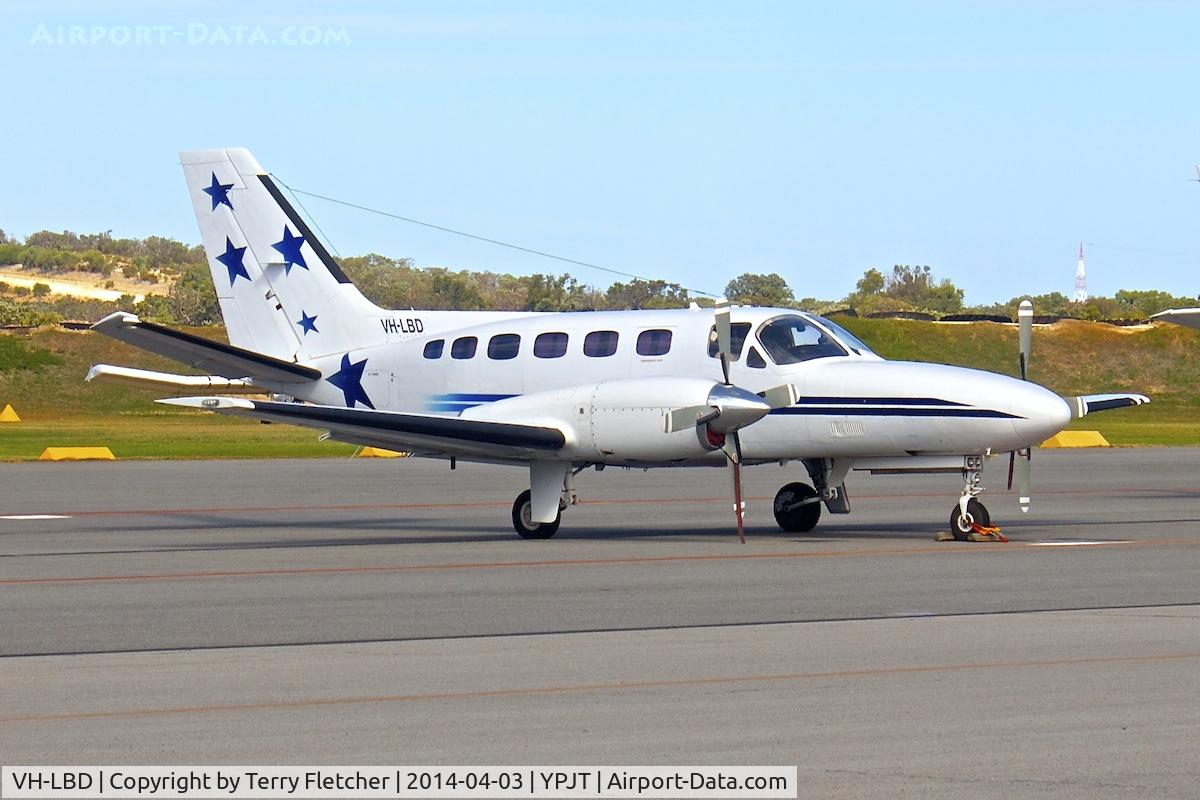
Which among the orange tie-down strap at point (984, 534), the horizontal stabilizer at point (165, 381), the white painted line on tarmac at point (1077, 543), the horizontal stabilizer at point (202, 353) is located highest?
the horizontal stabilizer at point (202, 353)

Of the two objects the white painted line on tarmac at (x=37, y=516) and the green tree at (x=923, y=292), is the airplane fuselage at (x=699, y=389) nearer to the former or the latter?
the white painted line on tarmac at (x=37, y=516)

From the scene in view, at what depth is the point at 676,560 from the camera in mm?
15641

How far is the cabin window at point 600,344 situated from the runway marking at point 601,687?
10.00m

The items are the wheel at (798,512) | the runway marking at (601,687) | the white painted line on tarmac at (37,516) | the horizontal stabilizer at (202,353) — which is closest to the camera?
the runway marking at (601,687)

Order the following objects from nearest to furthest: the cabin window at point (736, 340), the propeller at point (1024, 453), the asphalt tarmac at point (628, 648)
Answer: the asphalt tarmac at point (628, 648), the propeller at point (1024, 453), the cabin window at point (736, 340)

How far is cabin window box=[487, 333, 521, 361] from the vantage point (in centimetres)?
1975

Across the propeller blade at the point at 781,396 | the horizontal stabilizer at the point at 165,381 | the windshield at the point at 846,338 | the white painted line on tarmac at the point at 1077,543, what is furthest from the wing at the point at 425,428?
the white painted line on tarmac at the point at 1077,543

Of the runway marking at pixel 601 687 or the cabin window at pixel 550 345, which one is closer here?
the runway marking at pixel 601 687

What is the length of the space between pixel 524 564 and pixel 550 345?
4.61 meters

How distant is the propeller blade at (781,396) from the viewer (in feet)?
57.9

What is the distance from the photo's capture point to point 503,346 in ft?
65.2

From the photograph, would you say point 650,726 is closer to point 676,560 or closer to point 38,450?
point 676,560

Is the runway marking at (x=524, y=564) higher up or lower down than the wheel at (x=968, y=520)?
lower down

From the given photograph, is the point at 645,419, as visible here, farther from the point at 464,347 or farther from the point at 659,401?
the point at 464,347
